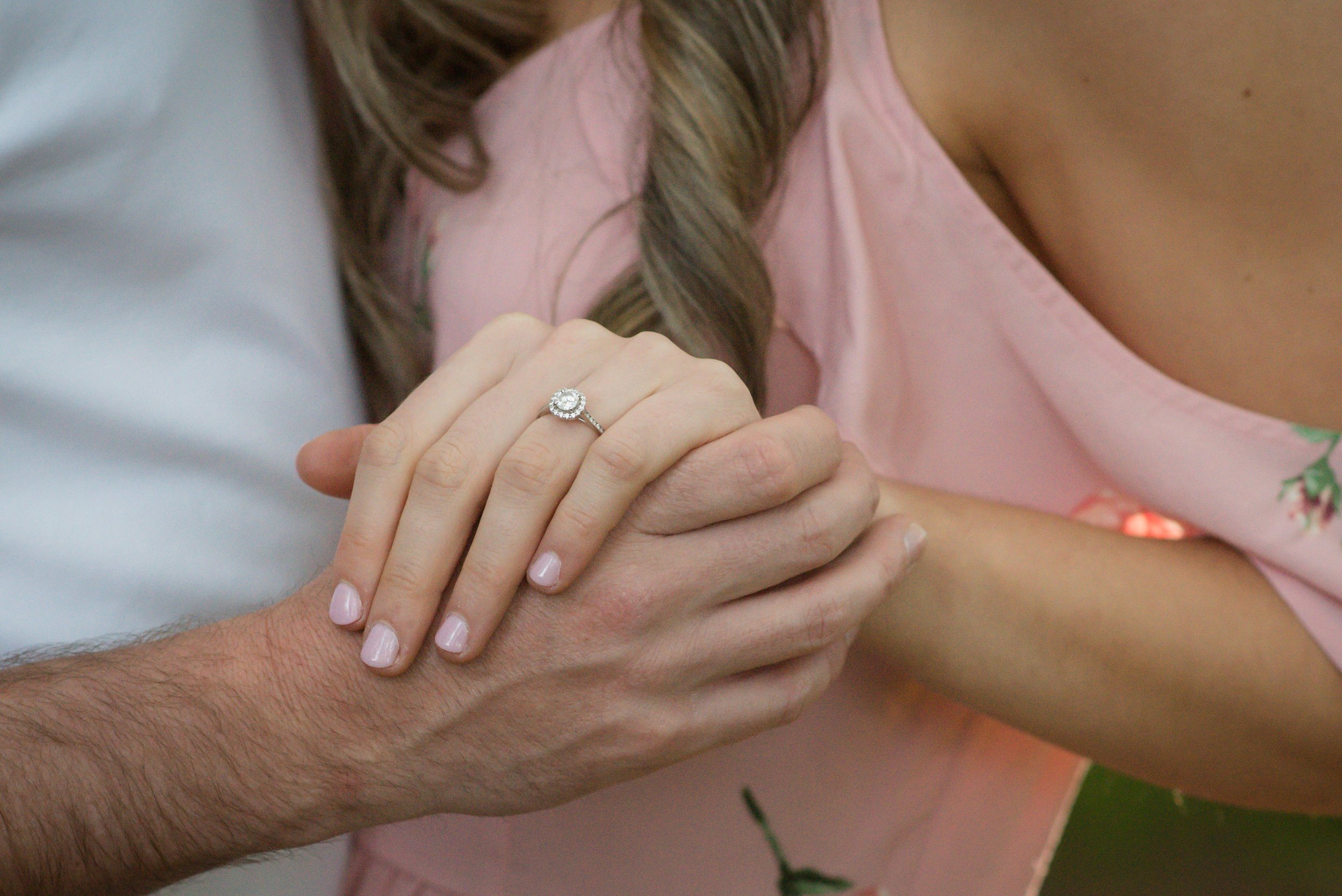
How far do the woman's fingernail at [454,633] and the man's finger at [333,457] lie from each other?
15cm

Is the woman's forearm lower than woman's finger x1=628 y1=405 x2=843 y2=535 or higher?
lower

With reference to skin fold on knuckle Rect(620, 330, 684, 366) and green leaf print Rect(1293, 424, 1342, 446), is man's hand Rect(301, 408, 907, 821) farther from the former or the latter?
green leaf print Rect(1293, 424, 1342, 446)

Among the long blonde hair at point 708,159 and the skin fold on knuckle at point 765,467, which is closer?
the skin fold on knuckle at point 765,467

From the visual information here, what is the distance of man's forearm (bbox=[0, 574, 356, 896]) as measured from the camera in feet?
2.15

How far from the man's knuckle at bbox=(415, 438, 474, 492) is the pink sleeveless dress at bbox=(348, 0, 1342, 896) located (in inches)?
11.1

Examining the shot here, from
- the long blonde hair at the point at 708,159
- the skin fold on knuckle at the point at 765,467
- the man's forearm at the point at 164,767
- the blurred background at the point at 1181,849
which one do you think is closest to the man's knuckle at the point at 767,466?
the skin fold on knuckle at the point at 765,467

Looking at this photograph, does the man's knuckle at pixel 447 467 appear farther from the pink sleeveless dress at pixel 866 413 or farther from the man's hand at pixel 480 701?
the pink sleeveless dress at pixel 866 413

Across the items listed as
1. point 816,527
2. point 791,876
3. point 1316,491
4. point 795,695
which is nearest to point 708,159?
point 816,527

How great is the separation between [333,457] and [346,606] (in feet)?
0.43

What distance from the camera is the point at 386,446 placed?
2.18 feet

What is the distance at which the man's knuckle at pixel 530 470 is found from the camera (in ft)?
2.06

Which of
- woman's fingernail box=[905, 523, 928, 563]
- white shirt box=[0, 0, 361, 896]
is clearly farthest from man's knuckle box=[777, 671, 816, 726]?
white shirt box=[0, 0, 361, 896]

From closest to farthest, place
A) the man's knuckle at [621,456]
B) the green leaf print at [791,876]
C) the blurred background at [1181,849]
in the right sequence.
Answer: the man's knuckle at [621,456], the green leaf print at [791,876], the blurred background at [1181,849]

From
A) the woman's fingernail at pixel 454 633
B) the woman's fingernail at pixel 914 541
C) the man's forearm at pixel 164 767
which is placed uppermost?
the woman's fingernail at pixel 914 541
